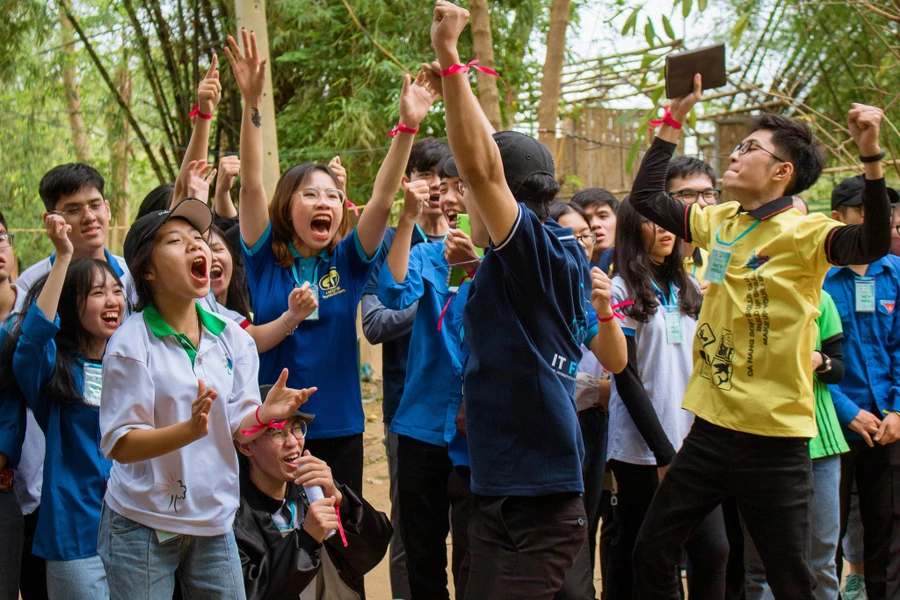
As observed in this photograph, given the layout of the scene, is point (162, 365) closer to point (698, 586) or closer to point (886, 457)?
point (698, 586)

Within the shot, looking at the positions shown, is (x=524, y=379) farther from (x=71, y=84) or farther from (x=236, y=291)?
(x=71, y=84)

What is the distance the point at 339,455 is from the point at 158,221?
1.28m

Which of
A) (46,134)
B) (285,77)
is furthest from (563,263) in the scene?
(46,134)

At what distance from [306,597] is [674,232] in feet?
6.51

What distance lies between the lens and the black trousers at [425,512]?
3439 mm

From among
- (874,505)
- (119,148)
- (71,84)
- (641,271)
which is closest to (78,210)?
(641,271)

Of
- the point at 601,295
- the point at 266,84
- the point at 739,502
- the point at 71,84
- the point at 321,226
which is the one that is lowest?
the point at 739,502

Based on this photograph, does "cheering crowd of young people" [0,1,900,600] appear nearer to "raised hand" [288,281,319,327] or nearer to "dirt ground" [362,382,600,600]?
"raised hand" [288,281,319,327]

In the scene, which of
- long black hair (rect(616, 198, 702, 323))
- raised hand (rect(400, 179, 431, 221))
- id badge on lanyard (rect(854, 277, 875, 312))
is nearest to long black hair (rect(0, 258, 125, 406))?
raised hand (rect(400, 179, 431, 221))

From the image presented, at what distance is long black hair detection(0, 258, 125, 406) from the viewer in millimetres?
3145

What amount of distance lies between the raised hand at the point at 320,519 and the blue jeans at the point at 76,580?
2.47 ft

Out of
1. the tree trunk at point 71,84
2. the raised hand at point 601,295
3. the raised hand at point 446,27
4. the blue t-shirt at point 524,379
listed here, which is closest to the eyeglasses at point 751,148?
the raised hand at point 601,295

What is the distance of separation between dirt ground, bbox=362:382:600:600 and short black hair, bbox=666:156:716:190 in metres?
2.21

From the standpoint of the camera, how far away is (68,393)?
120 inches
